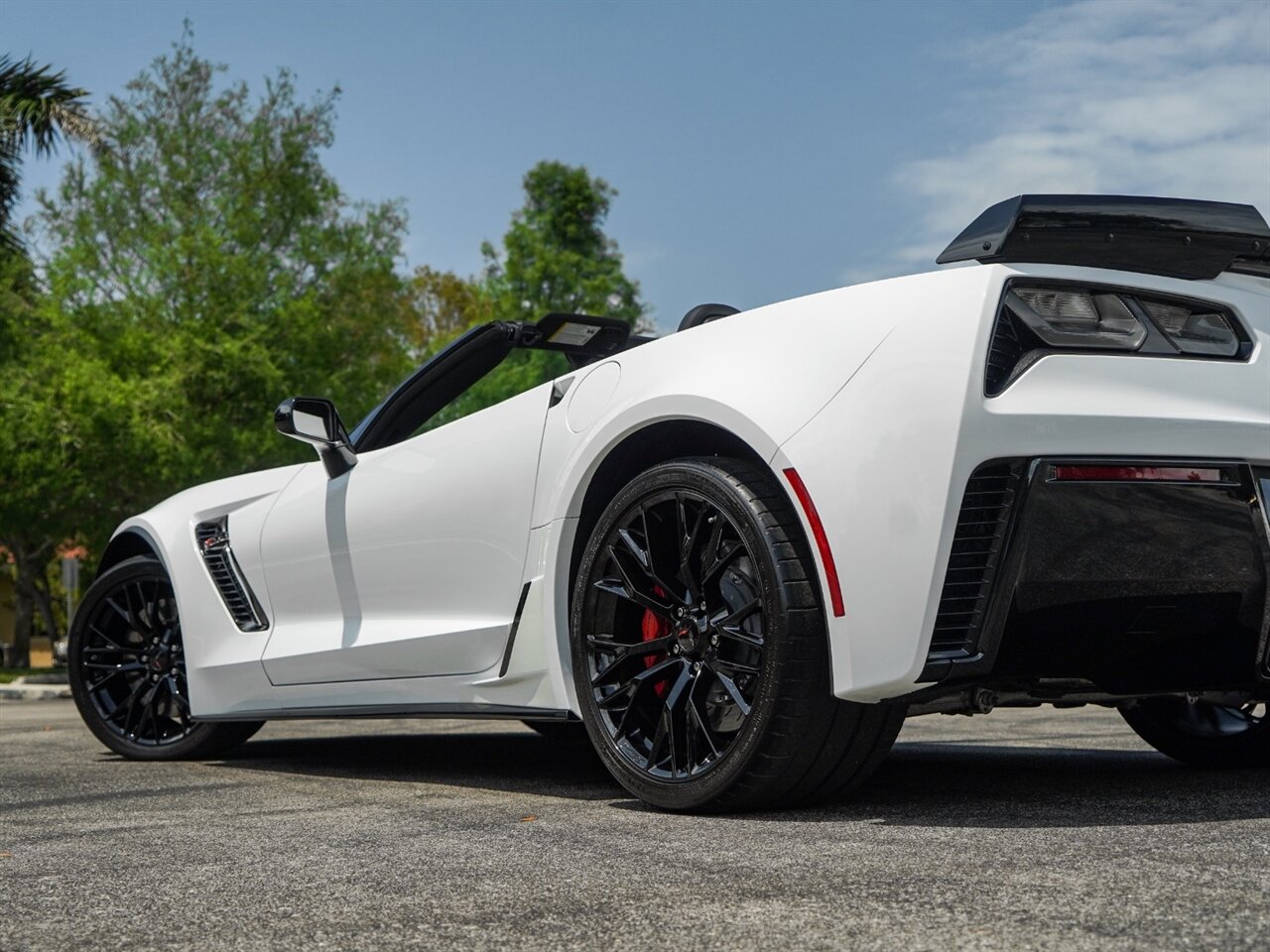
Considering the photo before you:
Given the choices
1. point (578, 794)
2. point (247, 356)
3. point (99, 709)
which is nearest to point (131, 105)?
point (247, 356)

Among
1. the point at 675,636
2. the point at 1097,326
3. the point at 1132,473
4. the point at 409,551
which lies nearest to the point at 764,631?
the point at 675,636

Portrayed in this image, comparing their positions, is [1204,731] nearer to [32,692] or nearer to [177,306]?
[32,692]

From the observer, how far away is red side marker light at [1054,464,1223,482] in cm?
305

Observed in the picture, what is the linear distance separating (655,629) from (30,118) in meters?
23.7

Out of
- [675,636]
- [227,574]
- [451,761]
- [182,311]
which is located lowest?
[451,761]

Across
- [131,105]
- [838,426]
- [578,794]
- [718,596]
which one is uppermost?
[131,105]

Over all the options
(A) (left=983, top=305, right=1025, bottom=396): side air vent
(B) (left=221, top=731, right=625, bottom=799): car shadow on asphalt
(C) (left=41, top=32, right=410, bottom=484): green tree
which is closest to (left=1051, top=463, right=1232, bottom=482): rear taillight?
(A) (left=983, top=305, right=1025, bottom=396): side air vent

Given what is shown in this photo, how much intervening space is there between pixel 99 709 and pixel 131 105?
2399 centimetres

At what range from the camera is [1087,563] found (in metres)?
3.06

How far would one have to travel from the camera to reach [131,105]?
27.2m

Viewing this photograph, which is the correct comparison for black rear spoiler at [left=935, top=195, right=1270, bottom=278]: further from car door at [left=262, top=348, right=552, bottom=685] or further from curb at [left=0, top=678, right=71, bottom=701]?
curb at [left=0, top=678, right=71, bottom=701]

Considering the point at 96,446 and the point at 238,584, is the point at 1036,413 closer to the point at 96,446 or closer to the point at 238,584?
the point at 238,584

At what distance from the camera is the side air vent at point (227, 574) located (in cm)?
526

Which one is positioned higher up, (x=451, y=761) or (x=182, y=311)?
(x=182, y=311)
